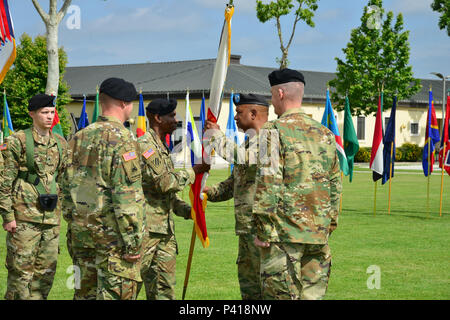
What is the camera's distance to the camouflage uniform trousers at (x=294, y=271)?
477 cm

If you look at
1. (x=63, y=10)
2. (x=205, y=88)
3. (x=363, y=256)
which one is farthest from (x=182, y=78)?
(x=363, y=256)

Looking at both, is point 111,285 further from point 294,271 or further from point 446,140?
point 446,140

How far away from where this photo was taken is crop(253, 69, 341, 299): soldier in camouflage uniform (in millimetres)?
4801

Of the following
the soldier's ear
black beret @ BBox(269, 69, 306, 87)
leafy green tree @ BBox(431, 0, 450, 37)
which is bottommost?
the soldier's ear

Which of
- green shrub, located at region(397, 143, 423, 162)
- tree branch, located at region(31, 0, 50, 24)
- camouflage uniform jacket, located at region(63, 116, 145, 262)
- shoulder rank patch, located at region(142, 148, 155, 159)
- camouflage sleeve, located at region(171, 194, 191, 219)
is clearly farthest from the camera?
green shrub, located at region(397, 143, 423, 162)

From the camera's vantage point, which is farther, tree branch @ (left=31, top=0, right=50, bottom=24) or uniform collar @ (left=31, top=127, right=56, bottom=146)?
tree branch @ (left=31, top=0, right=50, bottom=24)

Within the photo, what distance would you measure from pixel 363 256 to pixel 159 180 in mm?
5868

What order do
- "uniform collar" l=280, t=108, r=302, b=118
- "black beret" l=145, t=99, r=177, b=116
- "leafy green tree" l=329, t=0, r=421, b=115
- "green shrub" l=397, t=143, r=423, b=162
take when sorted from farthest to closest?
"green shrub" l=397, t=143, r=423, b=162, "leafy green tree" l=329, t=0, r=421, b=115, "black beret" l=145, t=99, r=177, b=116, "uniform collar" l=280, t=108, r=302, b=118

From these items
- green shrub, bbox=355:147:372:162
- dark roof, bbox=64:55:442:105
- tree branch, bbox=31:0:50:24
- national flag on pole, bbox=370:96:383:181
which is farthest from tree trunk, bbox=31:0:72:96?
green shrub, bbox=355:147:372:162

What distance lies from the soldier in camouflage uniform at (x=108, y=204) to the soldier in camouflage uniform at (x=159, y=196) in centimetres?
90

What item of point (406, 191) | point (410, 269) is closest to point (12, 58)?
point (410, 269)

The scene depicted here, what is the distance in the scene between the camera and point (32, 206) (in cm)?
666

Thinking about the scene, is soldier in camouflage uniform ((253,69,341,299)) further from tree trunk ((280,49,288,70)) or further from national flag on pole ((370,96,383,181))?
tree trunk ((280,49,288,70))

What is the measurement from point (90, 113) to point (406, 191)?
35.9 m
